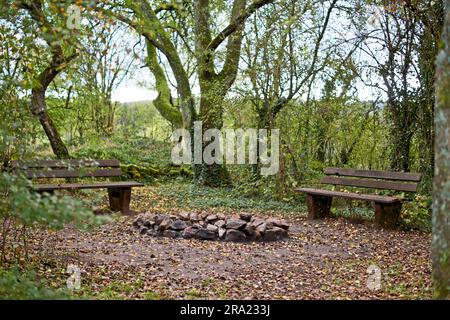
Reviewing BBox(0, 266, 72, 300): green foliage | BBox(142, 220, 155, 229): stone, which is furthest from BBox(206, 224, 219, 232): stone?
BBox(0, 266, 72, 300): green foliage

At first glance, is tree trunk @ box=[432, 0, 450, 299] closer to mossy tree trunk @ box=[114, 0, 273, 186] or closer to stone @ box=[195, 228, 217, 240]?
stone @ box=[195, 228, 217, 240]

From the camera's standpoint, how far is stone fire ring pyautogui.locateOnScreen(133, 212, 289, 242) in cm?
696

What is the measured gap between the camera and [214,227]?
7.07 metres

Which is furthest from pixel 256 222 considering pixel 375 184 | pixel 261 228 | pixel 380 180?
pixel 380 180

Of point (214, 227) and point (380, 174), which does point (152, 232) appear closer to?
point (214, 227)

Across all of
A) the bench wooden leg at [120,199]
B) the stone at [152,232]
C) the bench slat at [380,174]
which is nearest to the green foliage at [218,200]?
the bench slat at [380,174]

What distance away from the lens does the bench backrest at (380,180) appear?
7.74 m

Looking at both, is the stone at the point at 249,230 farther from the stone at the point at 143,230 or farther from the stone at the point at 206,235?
the stone at the point at 143,230

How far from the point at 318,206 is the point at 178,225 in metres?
2.92

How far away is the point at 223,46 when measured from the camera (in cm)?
1231

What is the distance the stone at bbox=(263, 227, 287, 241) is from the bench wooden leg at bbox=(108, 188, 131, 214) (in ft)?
9.94
